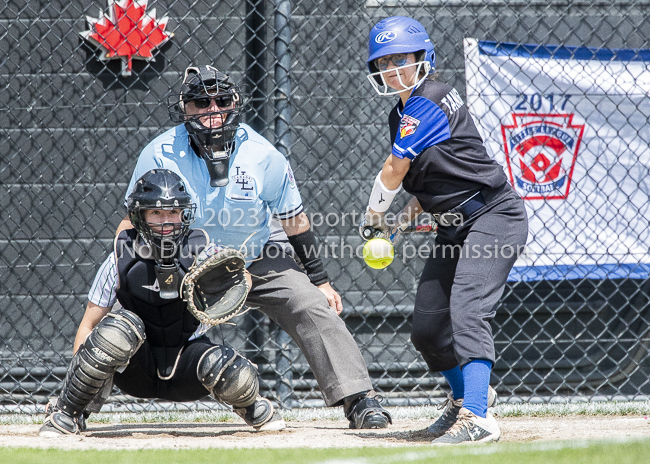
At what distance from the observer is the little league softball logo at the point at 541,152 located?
4633 mm

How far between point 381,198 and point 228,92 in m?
0.99

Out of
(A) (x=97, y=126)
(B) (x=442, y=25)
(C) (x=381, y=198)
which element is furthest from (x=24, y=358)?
(B) (x=442, y=25)

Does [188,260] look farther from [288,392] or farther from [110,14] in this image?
[110,14]

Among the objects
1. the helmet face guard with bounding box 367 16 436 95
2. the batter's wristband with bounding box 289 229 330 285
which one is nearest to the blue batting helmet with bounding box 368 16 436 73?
the helmet face guard with bounding box 367 16 436 95

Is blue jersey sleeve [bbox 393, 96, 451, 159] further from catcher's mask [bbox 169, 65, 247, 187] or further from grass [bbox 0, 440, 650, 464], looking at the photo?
grass [bbox 0, 440, 650, 464]

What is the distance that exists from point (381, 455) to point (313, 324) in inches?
45.3

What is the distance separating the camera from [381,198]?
10.6 ft

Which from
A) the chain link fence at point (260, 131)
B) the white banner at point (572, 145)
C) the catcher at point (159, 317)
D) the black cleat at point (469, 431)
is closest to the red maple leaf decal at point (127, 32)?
the chain link fence at point (260, 131)

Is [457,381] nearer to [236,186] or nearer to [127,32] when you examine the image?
[236,186]

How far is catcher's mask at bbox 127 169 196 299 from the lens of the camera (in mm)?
3109

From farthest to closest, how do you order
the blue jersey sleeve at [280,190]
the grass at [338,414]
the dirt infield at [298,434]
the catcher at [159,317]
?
1. the grass at [338,414]
2. the blue jersey sleeve at [280,190]
3. the catcher at [159,317]
4. the dirt infield at [298,434]

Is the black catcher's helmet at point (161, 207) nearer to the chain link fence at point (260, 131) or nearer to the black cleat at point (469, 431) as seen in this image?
the black cleat at point (469, 431)

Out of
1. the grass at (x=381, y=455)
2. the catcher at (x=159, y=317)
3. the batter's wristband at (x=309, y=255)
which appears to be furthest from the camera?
the batter's wristband at (x=309, y=255)

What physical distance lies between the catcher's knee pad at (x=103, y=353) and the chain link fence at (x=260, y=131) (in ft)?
5.25
